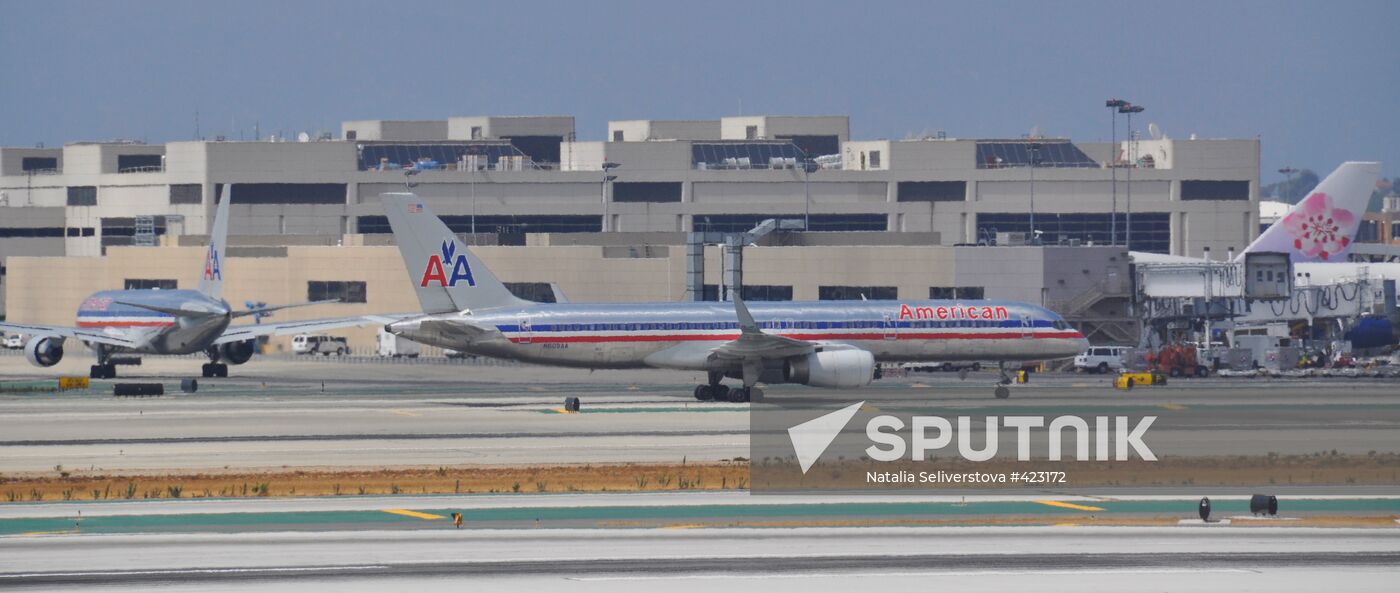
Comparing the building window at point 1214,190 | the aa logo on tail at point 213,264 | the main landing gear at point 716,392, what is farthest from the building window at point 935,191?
the main landing gear at point 716,392

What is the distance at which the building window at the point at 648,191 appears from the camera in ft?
549

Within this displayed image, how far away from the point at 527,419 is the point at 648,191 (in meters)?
111

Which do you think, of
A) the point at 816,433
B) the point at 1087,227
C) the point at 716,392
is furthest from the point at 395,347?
the point at 1087,227

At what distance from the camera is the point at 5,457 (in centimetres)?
4659

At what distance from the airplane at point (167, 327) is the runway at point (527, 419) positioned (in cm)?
337

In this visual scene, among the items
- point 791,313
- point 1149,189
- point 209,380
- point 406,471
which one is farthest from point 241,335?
point 1149,189

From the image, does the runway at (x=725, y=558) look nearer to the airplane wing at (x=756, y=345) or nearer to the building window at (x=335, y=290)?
the airplane wing at (x=756, y=345)

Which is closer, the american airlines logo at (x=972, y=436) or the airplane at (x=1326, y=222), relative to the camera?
the american airlines logo at (x=972, y=436)

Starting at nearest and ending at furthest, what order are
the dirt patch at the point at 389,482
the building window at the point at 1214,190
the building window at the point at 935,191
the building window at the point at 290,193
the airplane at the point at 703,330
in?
1. the dirt patch at the point at 389,482
2. the airplane at the point at 703,330
3. the building window at the point at 1214,190
4. the building window at the point at 290,193
5. the building window at the point at 935,191

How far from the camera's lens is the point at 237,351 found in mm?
89312

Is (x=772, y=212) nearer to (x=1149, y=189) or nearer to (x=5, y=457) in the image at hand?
(x=1149, y=189)

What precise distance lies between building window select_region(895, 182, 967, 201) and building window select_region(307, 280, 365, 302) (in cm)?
6778

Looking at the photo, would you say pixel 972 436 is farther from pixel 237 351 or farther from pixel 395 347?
pixel 395 347

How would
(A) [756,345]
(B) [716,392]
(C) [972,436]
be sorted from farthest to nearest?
(B) [716,392]
(A) [756,345]
(C) [972,436]
